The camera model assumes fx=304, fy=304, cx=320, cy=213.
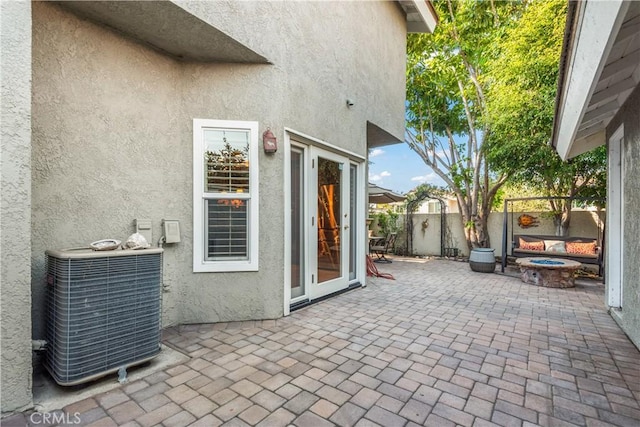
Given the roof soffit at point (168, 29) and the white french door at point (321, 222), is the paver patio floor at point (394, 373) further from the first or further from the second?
the roof soffit at point (168, 29)

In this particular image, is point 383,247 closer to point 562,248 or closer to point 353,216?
point 353,216

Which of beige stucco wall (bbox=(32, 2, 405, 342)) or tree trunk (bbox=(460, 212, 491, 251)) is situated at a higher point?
Answer: beige stucco wall (bbox=(32, 2, 405, 342))

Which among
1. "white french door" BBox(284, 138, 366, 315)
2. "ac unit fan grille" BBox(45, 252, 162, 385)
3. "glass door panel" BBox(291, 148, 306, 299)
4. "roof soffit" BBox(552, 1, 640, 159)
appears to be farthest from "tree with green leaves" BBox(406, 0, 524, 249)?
"ac unit fan grille" BBox(45, 252, 162, 385)

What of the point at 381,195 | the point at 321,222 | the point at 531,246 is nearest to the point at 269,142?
the point at 321,222

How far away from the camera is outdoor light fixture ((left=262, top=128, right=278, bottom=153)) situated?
3980 mm

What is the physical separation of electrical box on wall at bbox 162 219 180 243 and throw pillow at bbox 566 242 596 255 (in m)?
8.41

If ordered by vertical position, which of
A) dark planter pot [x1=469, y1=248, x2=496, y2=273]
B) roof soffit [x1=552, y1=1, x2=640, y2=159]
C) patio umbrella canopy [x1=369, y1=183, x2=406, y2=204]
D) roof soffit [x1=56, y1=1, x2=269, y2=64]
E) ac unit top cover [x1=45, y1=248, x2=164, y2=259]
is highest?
roof soffit [x1=56, y1=1, x2=269, y2=64]

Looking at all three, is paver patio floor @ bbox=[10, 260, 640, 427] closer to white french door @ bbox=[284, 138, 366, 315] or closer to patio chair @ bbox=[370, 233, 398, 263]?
white french door @ bbox=[284, 138, 366, 315]

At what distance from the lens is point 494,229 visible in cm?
1014

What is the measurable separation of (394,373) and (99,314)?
2571 mm

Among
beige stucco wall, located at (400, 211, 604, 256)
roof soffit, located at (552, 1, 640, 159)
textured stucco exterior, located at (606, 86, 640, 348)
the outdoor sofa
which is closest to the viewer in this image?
roof soffit, located at (552, 1, 640, 159)

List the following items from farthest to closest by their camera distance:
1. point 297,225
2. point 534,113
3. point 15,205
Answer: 1. point 534,113
2. point 297,225
3. point 15,205

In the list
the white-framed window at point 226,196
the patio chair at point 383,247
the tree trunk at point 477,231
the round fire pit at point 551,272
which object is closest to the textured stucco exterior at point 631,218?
the round fire pit at point 551,272

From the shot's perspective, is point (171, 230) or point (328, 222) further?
point (328, 222)
